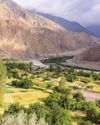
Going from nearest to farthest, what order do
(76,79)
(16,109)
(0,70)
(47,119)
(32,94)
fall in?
(47,119), (16,109), (0,70), (32,94), (76,79)

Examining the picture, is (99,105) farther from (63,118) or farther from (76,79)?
(76,79)

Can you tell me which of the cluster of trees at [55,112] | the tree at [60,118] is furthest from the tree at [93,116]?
the tree at [60,118]

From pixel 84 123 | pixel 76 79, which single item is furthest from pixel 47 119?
pixel 76 79

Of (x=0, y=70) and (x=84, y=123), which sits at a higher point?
(x=0, y=70)

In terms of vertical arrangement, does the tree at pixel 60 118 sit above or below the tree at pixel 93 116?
above

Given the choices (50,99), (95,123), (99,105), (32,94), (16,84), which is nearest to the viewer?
(95,123)

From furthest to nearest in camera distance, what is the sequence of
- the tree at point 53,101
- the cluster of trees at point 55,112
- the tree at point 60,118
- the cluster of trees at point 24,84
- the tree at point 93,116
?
the cluster of trees at point 24,84 → the tree at point 53,101 → the tree at point 93,116 → the tree at point 60,118 → the cluster of trees at point 55,112

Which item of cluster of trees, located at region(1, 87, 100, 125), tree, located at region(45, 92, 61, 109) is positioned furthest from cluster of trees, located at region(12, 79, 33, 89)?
tree, located at region(45, 92, 61, 109)

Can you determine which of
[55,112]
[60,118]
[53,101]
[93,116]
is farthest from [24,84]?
[60,118]

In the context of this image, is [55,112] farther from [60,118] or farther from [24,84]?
[24,84]

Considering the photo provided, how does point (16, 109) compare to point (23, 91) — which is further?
point (23, 91)

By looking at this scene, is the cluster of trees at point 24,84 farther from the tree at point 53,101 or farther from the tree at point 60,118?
the tree at point 60,118
